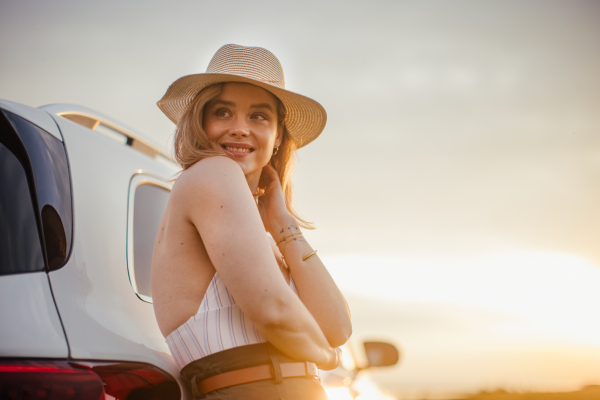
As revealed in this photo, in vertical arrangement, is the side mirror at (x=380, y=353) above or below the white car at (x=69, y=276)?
below

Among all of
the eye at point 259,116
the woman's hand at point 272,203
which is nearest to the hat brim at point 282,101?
the eye at point 259,116

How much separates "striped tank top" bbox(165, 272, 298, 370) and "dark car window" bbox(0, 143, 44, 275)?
0.48 metres

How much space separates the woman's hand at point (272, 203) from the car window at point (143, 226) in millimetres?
502

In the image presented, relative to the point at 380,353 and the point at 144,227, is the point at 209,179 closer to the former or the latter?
the point at 144,227

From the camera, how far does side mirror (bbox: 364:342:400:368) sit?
9.91ft

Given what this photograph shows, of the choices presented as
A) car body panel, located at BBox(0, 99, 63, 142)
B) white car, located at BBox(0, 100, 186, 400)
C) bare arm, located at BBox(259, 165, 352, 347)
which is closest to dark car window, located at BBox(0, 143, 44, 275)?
white car, located at BBox(0, 100, 186, 400)

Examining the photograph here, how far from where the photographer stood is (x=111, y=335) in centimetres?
150

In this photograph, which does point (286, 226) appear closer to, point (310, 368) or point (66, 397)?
point (310, 368)

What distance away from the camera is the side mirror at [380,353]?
3021mm

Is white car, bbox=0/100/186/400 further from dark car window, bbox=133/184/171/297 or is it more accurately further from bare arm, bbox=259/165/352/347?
bare arm, bbox=259/165/352/347

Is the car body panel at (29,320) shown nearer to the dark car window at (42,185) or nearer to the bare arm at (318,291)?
the dark car window at (42,185)

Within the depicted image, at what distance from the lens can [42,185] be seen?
5.03 ft

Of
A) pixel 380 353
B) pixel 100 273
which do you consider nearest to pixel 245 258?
pixel 100 273

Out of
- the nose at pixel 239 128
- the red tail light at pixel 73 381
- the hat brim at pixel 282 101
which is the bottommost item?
the red tail light at pixel 73 381
